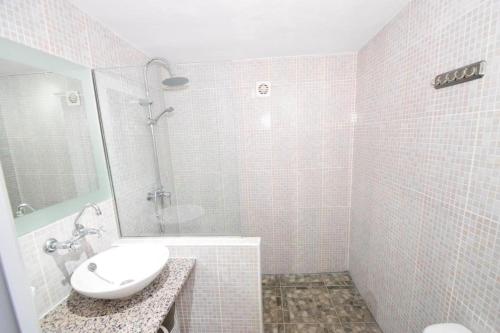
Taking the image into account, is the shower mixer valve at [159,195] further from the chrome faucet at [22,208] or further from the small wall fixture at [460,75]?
the small wall fixture at [460,75]

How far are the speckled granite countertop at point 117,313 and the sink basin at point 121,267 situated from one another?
0.07 meters

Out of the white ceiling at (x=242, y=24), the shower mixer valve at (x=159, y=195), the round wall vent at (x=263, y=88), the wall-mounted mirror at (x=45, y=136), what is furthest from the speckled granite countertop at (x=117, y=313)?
the round wall vent at (x=263, y=88)

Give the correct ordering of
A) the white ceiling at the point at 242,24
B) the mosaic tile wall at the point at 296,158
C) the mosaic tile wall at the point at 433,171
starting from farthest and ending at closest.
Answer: the mosaic tile wall at the point at 296,158 < the white ceiling at the point at 242,24 < the mosaic tile wall at the point at 433,171

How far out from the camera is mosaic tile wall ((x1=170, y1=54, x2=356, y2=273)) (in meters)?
1.95

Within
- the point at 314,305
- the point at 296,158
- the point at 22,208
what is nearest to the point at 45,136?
the point at 22,208

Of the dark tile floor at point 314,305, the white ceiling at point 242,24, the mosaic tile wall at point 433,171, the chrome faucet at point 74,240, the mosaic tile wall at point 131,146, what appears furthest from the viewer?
the dark tile floor at point 314,305

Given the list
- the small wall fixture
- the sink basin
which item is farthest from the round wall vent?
the sink basin

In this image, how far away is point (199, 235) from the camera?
1399 millimetres

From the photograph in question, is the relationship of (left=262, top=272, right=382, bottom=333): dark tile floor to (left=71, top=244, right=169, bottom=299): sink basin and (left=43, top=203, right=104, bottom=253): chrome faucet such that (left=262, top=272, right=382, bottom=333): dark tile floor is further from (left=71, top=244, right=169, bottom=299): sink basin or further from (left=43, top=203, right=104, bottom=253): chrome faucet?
(left=43, top=203, right=104, bottom=253): chrome faucet

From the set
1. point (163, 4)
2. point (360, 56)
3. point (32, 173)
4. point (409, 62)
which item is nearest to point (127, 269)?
point (32, 173)

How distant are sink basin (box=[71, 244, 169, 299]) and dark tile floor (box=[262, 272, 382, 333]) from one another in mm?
1187

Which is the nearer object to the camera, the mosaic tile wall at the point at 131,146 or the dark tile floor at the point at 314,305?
the mosaic tile wall at the point at 131,146

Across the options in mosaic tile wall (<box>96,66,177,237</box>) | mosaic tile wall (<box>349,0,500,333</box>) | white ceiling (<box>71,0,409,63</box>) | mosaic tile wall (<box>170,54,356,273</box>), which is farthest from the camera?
mosaic tile wall (<box>170,54,356,273</box>)

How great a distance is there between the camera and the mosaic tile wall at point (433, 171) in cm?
79
